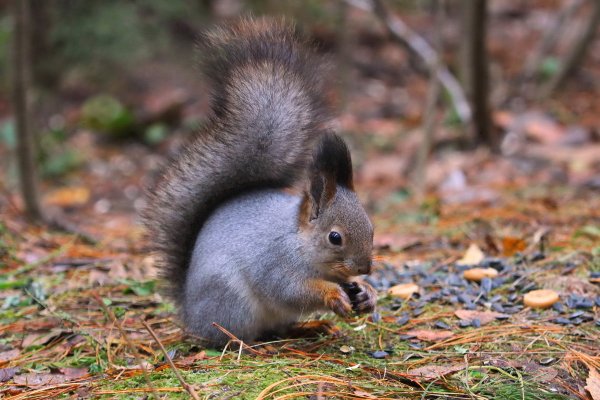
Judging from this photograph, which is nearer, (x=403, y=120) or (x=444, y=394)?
(x=444, y=394)

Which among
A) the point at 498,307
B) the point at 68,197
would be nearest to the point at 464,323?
the point at 498,307

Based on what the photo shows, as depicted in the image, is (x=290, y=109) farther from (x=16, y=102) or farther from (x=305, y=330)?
(x=16, y=102)

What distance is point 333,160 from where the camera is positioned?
218cm

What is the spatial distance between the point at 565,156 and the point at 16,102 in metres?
3.76

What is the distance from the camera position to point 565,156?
5.22 m

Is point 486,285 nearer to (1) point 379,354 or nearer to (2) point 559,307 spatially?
(2) point 559,307

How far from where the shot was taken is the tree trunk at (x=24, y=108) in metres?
3.47

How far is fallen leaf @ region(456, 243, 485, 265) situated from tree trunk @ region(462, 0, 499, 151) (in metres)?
2.41

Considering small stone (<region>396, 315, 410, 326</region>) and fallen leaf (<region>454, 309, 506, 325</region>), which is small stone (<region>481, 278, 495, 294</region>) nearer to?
fallen leaf (<region>454, 309, 506, 325</region>)

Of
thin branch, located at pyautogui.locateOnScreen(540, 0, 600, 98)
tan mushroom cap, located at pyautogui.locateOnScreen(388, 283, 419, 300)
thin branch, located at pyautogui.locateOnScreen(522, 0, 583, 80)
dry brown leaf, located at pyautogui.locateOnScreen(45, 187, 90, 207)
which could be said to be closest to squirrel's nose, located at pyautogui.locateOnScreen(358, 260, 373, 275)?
tan mushroom cap, located at pyautogui.locateOnScreen(388, 283, 419, 300)

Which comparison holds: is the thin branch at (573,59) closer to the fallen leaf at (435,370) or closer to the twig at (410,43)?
the twig at (410,43)

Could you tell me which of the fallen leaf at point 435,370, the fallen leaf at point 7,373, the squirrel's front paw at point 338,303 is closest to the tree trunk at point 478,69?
the squirrel's front paw at point 338,303

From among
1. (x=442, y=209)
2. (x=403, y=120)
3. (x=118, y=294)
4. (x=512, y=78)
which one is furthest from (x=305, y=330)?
(x=512, y=78)

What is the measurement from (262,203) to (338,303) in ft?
1.49
